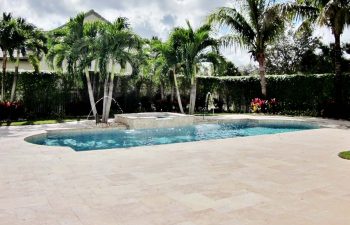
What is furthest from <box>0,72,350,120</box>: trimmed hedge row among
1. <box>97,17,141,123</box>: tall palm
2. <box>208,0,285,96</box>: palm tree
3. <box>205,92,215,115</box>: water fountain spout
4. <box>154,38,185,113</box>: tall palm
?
<box>154,38,185,113</box>: tall palm

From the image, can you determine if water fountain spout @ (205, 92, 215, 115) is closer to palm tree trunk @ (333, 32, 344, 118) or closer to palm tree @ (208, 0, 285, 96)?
palm tree @ (208, 0, 285, 96)

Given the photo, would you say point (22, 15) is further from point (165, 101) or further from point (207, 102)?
point (207, 102)

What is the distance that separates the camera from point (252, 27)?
19.9m

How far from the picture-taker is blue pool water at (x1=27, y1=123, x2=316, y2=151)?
450 inches

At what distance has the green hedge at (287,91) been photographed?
60.5ft

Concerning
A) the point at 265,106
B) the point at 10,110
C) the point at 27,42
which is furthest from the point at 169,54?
the point at 10,110

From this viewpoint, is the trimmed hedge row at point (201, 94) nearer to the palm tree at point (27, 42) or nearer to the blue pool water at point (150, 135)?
the palm tree at point (27, 42)

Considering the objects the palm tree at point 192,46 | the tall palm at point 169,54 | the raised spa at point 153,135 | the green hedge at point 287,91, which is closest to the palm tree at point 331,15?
the green hedge at point 287,91

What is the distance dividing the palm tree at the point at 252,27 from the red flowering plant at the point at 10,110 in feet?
38.3

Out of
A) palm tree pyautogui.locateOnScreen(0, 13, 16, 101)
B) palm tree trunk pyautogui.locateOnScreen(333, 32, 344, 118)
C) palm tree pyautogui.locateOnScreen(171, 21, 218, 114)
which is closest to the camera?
palm tree pyautogui.locateOnScreen(0, 13, 16, 101)

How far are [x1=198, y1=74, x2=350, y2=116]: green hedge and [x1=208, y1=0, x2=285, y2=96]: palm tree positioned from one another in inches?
51.5

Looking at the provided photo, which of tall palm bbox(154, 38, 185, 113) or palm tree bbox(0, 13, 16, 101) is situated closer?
palm tree bbox(0, 13, 16, 101)

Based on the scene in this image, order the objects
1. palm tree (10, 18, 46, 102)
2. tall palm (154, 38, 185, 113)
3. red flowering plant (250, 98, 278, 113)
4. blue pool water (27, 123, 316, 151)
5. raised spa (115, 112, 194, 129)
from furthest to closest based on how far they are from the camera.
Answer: red flowering plant (250, 98, 278, 113), tall palm (154, 38, 185, 113), palm tree (10, 18, 46, 102), raised spa (115, 112, 194, 129), blue pool water (27, 123, 316, 151)

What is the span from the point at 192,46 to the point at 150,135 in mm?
6860
